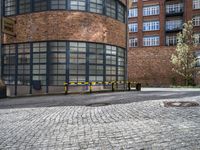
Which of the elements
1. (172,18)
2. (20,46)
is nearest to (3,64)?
(20,46)

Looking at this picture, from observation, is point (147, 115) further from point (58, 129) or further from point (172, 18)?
point (172, 18)

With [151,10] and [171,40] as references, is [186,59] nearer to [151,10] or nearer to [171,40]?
[171,40]

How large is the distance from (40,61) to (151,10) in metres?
30.4

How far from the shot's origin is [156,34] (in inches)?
1441

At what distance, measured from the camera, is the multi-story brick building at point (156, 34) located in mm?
31050

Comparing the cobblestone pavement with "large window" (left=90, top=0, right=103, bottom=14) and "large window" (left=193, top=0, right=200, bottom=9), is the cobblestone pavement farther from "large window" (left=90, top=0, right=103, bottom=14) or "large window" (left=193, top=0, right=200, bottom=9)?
"large window" (left=193, top=0, right=200, bottom=9)

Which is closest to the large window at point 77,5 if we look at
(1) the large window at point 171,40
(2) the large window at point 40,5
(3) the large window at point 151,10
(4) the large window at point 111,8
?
(2) the large window at point 40,5

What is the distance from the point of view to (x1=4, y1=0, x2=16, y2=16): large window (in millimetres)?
15765

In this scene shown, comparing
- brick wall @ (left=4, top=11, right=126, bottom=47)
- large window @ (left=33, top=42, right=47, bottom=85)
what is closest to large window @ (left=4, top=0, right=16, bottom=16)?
brick wall @ (left=4, top=11, right=126, bottom=47)

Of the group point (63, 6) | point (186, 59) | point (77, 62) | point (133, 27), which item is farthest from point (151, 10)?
point (77, 62)

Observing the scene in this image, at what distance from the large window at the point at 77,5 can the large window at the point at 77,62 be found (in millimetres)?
3074

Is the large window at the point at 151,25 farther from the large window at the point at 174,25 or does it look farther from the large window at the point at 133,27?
the large window at the point at 174,25

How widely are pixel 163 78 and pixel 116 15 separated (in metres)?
18.4

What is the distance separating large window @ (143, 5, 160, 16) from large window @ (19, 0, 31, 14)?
28565mm
